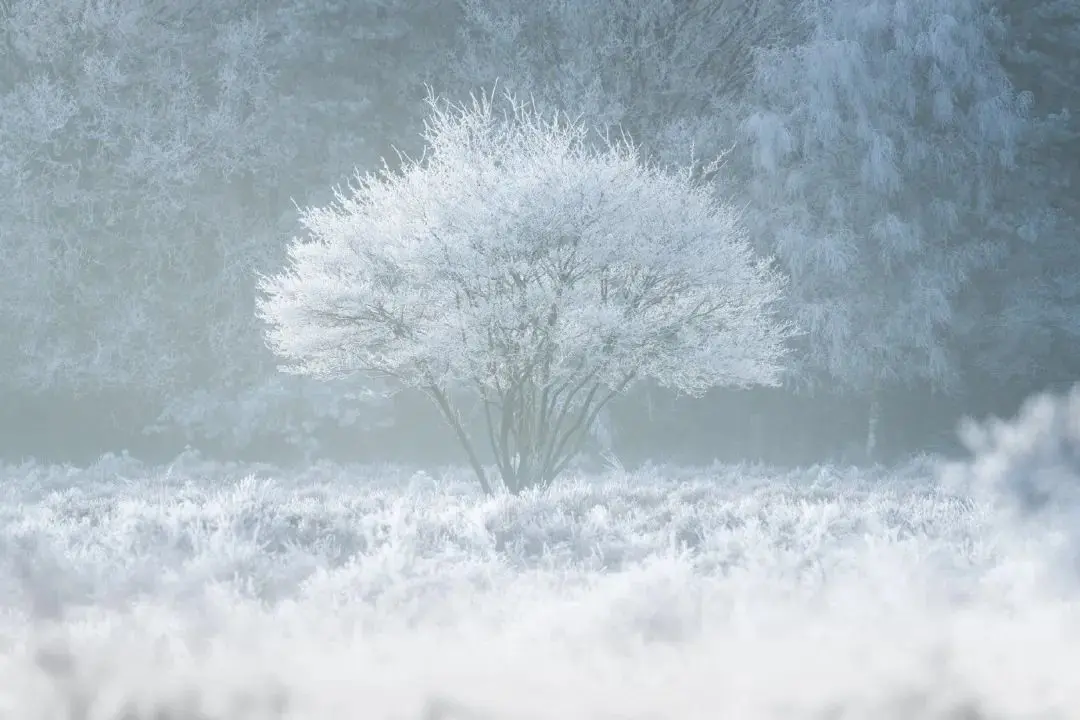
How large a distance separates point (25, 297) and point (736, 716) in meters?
26.2

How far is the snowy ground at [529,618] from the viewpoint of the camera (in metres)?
4.05

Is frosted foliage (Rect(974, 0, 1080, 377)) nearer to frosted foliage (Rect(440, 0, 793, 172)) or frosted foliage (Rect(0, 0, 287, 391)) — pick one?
frosted foliage (Rect(440, 0, 793, 172))

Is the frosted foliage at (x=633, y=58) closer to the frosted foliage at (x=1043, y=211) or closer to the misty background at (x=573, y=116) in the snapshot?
the misty background at (x=573, y=116)

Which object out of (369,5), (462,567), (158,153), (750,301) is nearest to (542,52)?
(369,5)

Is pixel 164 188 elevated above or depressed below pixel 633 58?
below

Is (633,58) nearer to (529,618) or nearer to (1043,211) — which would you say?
(1043,211)

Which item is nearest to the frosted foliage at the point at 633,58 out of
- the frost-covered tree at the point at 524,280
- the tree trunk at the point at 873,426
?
the tree trunk at the point at 873,426

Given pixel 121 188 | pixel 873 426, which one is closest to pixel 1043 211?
pixel 873 426

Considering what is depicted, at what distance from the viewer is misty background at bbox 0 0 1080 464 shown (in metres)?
24.7

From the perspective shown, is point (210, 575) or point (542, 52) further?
point (542, 52)

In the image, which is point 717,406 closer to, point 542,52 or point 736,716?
point 542,52

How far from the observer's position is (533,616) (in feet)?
18.4

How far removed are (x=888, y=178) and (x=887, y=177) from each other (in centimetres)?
6

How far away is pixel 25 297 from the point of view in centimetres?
2683
